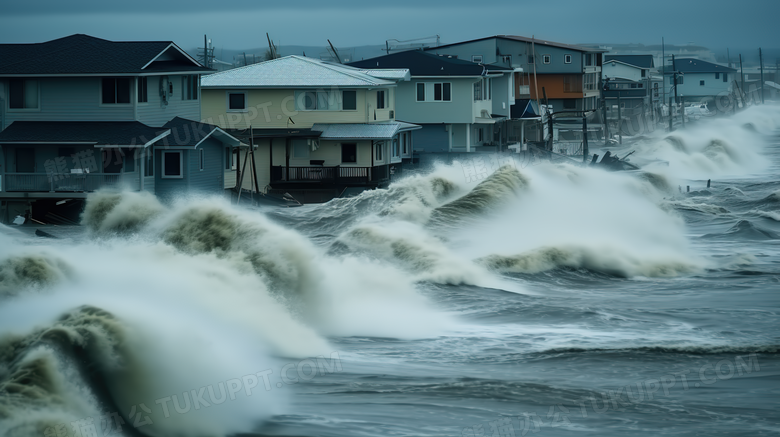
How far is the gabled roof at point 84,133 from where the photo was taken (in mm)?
34281

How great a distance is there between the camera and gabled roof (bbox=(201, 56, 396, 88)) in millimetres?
46344

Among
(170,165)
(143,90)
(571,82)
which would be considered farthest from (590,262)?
(571,82)

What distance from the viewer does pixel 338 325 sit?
19.0 meters

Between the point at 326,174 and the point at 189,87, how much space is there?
7172 mm

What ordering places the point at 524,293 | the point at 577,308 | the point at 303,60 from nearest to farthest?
the point at 577,308 → the point at 524,293 → the point at 303,60

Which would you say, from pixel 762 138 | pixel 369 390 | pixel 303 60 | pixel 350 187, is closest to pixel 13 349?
pixel 369 390

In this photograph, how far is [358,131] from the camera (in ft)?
149

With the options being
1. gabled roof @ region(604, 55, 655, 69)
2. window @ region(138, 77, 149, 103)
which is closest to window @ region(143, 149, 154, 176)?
window @ region(138, 77, 149, 103)

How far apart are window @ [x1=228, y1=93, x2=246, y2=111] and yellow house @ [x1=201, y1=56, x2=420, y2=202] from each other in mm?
43

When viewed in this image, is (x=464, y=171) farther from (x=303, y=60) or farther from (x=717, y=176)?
(x=717, y=176)

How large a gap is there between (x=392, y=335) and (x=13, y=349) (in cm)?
763

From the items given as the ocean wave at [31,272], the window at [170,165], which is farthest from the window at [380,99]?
the ocean wave at [31,272]

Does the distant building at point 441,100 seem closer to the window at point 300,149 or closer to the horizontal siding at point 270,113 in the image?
the horizontal siding at point 270,113

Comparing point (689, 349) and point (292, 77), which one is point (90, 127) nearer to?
point (292, 77)
